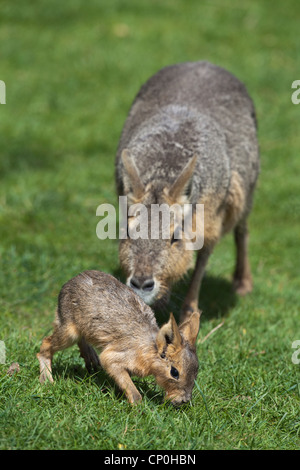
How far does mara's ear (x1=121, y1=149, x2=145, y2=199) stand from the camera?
5.22 metres

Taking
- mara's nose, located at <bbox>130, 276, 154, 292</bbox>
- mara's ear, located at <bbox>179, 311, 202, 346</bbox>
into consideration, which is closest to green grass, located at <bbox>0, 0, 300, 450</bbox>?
mara's ear, located at <bbox>179, 311, 202, 346</bbox>

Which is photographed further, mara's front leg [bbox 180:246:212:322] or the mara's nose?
mara's front leg [bbox 180:246:212:322]

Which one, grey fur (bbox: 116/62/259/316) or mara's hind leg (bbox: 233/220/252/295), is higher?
grey fur (bbox: 116/62/259/316)

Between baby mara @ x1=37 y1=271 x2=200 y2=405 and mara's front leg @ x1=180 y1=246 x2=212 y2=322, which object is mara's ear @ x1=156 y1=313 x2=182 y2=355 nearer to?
baby mara @ x1=37 y1=271 x2=200 y2=405

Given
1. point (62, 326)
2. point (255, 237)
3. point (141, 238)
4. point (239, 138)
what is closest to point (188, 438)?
point (62, 326)

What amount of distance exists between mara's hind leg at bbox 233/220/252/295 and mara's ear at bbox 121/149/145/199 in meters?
2.40

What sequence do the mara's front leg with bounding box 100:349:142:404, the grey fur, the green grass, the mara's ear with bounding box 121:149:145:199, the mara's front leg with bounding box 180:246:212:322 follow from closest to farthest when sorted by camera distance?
the green grass < the mara's front leg with bounding box 100:349:142:404 < the mara's ear with bounding box 121:149:145:199 < the grey fur < the mara's front leg with bounding box 180:246:212:322

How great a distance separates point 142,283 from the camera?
4.69 meters

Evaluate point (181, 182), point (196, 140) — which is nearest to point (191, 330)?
point (181, 182)

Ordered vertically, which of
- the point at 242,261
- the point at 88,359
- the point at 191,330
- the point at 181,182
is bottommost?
the point at 88,359

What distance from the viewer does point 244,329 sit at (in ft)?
19.2

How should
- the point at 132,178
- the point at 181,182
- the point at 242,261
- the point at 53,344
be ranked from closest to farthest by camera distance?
1. the point at 53,344
2. the point at 181,182
3. the point at 132,178
4. the point at 242,261

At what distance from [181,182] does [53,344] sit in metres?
1.57

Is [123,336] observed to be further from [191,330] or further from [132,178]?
[132,178]
